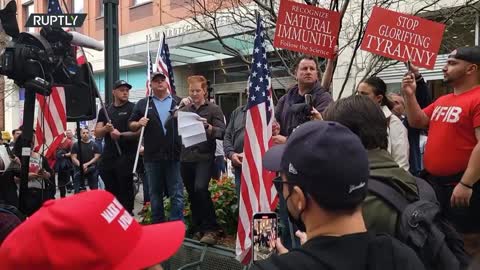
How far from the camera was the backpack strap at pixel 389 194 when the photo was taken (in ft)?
6.26

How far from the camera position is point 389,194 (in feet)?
6.32

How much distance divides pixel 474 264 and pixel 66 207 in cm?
146

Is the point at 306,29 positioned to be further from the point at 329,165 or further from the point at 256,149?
the point at 329,165

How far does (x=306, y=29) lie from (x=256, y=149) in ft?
4.10

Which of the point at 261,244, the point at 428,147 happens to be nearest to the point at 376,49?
the point at 428,147

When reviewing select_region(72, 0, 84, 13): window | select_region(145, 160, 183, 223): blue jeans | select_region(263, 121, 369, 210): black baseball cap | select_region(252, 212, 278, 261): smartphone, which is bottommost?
select_region(145, 160, 183, 223): blue jeans

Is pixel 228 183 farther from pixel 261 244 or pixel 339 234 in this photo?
pixel 339 234

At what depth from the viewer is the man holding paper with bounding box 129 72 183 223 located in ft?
17.2

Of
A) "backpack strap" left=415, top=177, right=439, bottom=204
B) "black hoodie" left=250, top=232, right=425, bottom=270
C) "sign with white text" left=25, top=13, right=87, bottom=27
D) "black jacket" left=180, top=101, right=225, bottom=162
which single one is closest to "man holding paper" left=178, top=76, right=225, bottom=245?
"black jacket" left=180, top=101, right=225, bottom=162

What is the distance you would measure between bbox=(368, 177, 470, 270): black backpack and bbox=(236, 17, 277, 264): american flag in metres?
2.14

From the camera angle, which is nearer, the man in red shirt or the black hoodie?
the black hoodie

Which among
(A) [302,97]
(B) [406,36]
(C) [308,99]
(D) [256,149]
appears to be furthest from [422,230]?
(B) [406,36]

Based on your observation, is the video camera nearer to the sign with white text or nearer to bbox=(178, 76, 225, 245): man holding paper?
the sign with white text

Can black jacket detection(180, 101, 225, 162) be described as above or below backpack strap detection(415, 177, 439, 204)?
below
